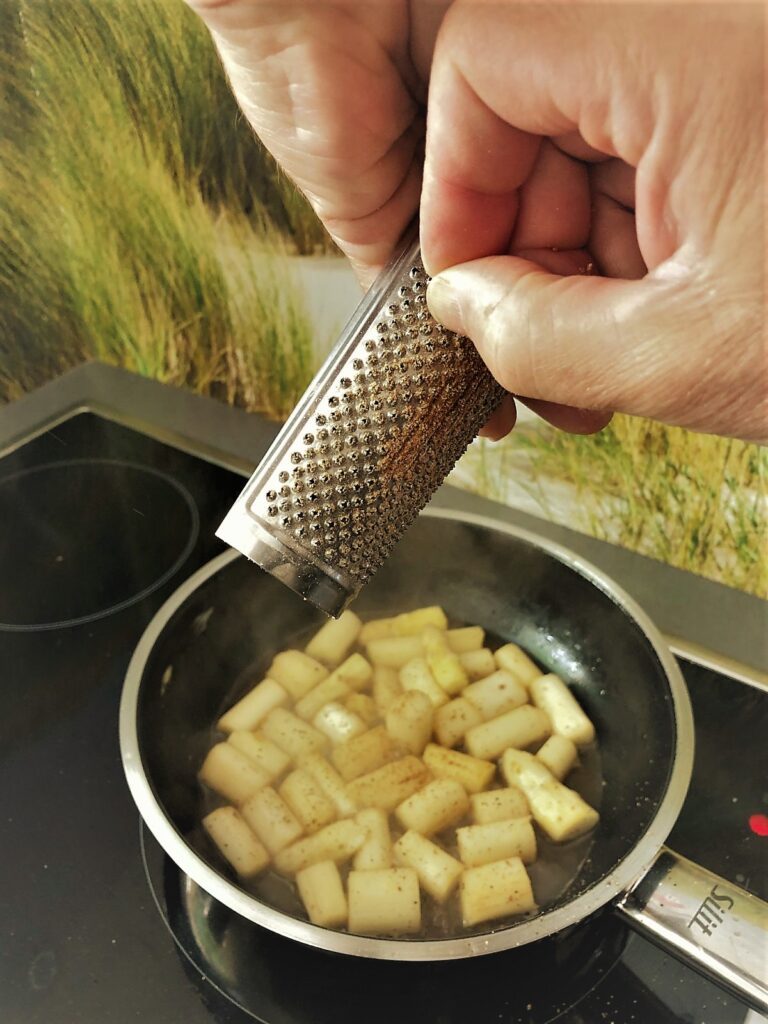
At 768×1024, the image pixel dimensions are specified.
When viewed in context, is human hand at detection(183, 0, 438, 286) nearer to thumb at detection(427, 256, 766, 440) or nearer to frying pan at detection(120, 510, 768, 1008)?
thumb at detection(427, 256, 766, 440)

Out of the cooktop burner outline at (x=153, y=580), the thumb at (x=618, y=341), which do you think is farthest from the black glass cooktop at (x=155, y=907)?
the thumb at (x=618, y=341)

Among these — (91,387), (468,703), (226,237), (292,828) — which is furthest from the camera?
(91,387)

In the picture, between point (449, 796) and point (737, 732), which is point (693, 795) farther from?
point (449, 796)

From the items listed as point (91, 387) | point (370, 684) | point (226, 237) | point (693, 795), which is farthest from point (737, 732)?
point (91, 387)

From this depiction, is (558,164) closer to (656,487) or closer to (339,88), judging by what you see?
(339,88)

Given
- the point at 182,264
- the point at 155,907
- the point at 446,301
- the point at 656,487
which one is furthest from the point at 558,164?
the point at 182,264

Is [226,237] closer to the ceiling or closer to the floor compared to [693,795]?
closer to the ceiling

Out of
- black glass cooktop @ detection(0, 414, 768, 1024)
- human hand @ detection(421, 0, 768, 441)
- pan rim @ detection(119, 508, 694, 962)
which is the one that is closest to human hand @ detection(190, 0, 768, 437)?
human hand @ detection(421, 0, 768, 441)
